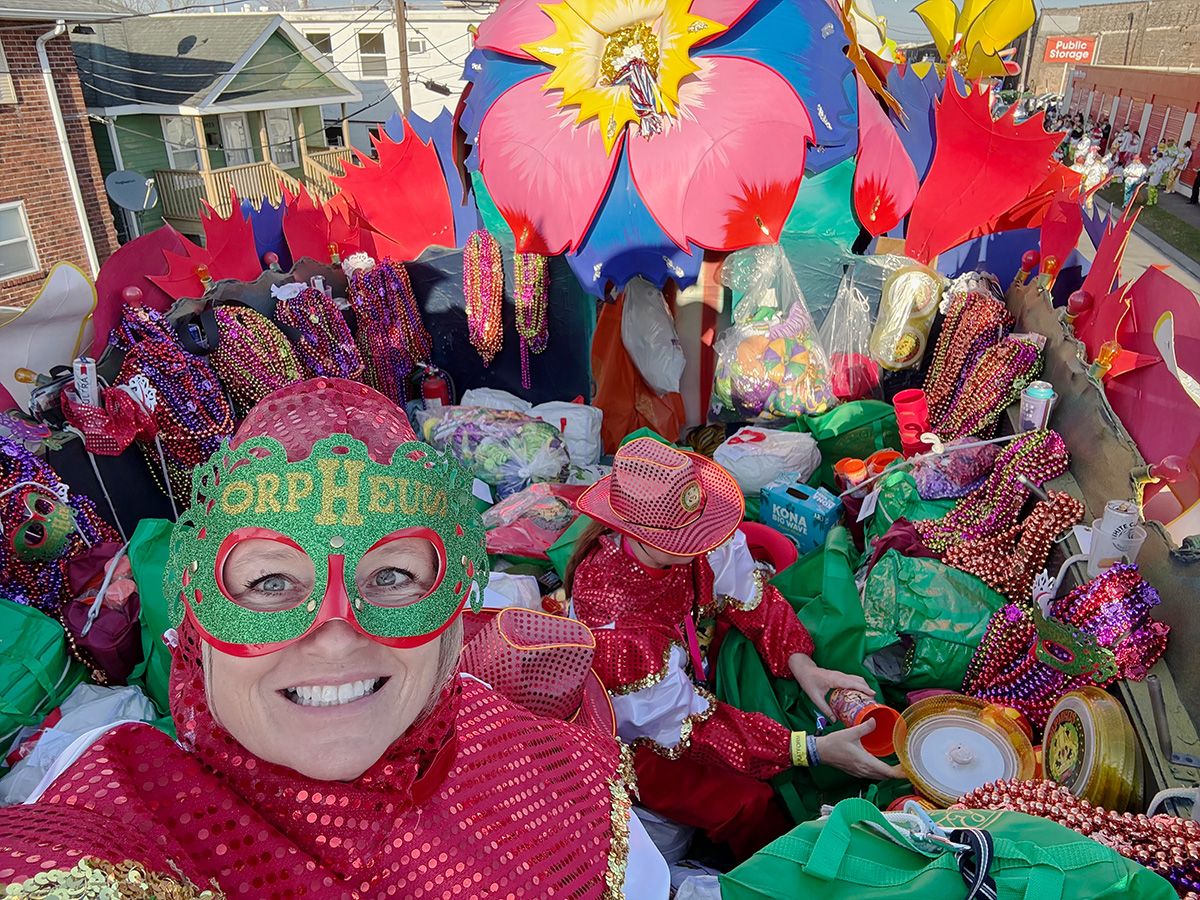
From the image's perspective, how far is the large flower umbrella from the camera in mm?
3199

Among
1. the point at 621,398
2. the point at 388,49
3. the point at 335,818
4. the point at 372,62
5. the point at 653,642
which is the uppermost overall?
the point at 335,818

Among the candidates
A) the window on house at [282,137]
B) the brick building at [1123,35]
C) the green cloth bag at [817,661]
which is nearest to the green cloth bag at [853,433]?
the green cloth bag at [817,661]

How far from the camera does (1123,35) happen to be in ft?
83.0

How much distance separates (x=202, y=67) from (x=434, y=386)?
12205 millimetres

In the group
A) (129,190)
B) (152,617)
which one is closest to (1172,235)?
(129,190)

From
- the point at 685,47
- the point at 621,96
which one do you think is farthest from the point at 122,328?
the point at 685,47

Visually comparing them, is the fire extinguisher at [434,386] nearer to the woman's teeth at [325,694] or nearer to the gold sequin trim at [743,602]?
the gold sequin trim at [743,602]

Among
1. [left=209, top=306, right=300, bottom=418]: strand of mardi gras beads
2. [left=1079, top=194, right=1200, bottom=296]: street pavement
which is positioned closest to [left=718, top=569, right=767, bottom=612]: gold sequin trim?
[left=209, top=306, right=300, bottom=418]: strand of mardi gras beads

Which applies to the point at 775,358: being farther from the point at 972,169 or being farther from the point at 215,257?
the point at 215,257

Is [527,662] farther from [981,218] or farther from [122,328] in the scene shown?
[981,218]

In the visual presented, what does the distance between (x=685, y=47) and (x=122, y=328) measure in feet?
9.02

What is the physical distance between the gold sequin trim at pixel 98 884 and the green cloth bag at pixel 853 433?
12.5 ft

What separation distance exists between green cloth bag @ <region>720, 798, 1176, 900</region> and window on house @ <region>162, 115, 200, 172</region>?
14.7 m

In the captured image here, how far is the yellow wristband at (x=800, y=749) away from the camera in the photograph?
2184 millimetres
